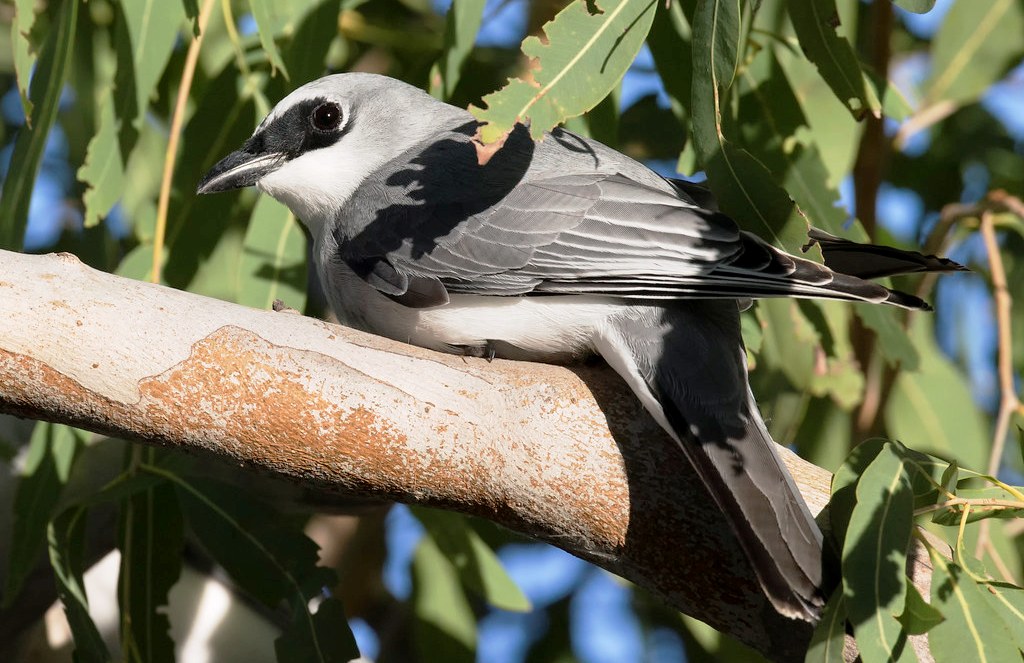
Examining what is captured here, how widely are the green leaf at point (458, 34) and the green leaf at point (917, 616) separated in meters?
1.46

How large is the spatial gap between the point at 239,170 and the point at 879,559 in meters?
1.55

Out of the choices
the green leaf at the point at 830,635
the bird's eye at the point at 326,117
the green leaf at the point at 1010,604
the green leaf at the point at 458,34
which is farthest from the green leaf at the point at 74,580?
the green leaf at the point at 1010,604

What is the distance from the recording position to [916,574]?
1788mm

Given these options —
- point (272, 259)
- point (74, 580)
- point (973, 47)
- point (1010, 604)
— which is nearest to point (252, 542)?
point (74, 580)

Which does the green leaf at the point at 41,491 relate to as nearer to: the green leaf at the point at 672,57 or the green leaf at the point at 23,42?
the green leaf at the point at 23,42

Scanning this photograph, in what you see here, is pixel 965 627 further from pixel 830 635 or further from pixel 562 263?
pixel 562 263

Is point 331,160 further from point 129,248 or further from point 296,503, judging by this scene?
point 129,248

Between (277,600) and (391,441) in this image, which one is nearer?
(391,441)

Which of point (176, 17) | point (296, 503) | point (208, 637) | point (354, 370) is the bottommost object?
point (208, 637)

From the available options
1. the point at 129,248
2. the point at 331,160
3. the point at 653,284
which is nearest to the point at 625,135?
the point at 331,160

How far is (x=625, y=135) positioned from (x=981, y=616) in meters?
1.81

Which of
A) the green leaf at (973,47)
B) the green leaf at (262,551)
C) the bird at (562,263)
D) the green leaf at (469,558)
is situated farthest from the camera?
the green leaf at (973,47)

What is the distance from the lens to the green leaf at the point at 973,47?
3.26m

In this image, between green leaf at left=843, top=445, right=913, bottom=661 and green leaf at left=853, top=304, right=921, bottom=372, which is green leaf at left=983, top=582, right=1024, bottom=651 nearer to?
green leaf at left=843, top=445, right=913, bottom=661
